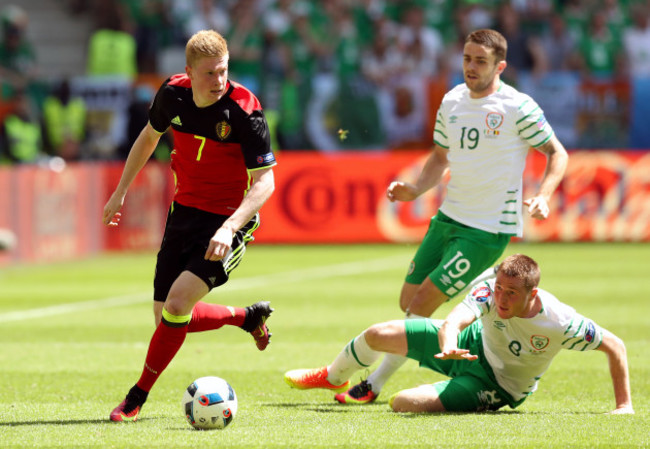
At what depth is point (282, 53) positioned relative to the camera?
75.4 ft

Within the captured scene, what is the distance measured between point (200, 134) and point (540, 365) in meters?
2.41

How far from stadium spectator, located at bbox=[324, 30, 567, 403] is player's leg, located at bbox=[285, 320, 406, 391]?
0.97ft

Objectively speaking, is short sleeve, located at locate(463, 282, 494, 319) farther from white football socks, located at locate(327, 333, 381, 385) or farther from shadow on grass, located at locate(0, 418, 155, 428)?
shadow on grass, located at locate(0, 418, 155, 428)

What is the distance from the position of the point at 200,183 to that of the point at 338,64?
55.1 ft

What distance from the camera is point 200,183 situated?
23.0 ft

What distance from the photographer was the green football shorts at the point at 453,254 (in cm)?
746

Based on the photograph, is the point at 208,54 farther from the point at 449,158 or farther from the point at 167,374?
the point at 167,374

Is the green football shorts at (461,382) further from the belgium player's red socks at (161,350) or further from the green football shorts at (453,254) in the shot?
the belgium player's red socks at (161,350)

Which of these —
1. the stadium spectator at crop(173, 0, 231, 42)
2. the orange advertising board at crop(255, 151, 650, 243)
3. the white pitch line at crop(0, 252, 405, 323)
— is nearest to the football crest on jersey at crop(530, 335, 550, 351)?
the white pitch line at crop(0, 252, 405, 323)

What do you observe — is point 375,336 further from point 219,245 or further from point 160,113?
point 160,113

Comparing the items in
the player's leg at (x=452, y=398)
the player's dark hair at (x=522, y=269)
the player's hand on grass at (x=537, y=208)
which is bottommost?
the player's leg at (x=452, y=398)

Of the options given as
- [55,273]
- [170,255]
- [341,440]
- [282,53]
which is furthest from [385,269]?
[341,440]

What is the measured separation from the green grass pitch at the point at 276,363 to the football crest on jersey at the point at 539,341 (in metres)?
0.42

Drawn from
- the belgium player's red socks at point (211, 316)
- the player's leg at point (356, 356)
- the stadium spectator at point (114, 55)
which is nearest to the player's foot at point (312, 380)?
the player's leg at point (356, 356)
